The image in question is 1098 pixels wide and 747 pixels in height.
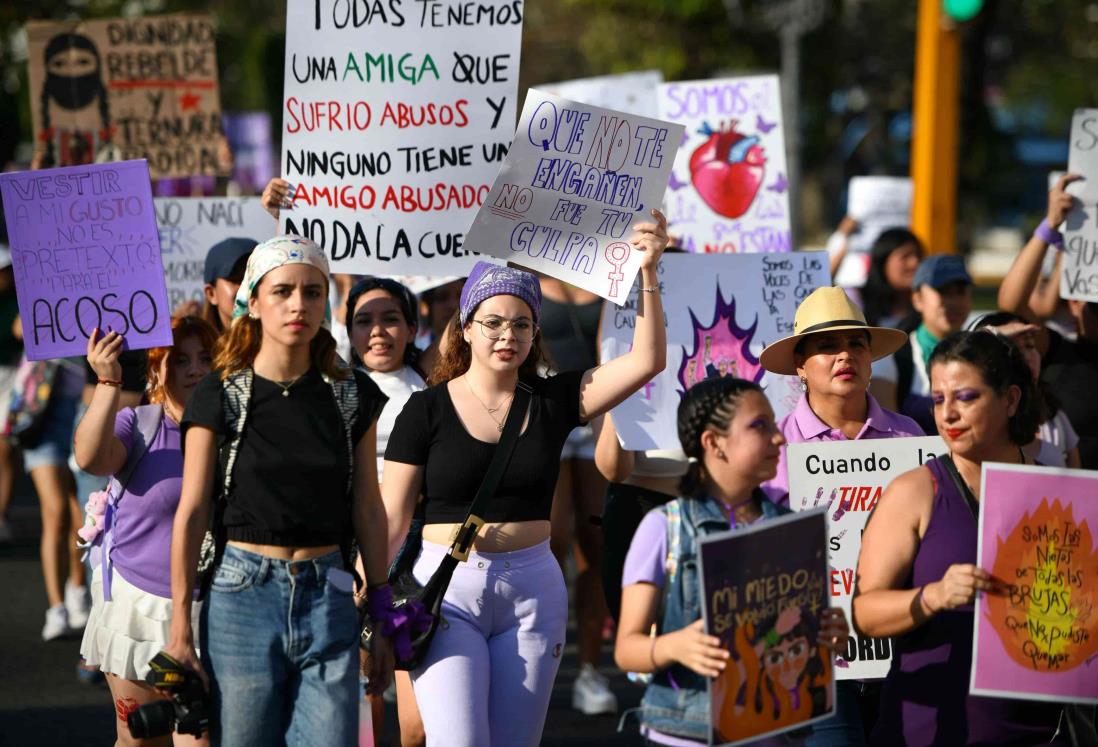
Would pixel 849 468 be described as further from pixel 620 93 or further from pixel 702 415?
pixel 620 93

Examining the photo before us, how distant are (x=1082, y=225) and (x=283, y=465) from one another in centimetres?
433

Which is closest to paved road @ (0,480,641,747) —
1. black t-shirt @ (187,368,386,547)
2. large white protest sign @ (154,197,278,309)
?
large white protest sign @ (154,197,278,309)

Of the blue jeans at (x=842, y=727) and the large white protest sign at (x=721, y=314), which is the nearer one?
the blue jeans at (x=842, y=727)

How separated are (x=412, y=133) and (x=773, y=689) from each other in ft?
11.2

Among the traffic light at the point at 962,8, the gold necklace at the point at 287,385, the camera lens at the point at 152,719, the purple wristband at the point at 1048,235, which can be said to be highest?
the traffic light at the point at 962,8

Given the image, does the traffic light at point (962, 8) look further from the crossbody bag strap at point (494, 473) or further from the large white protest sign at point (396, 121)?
the crossbody bag strap at point (494, 473)

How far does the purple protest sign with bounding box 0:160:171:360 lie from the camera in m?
5.22

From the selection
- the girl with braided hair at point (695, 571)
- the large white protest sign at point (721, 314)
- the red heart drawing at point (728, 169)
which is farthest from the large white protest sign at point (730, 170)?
the girl with braided hair at point (695, 571)

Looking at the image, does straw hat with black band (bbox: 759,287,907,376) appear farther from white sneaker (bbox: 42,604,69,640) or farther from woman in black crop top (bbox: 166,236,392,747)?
white sneaker (bbox: 42,604,69,640)

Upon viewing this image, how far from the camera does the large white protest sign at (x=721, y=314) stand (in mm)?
6594

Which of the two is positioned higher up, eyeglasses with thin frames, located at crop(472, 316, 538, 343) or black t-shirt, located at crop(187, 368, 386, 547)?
eyeglasses with thin frames, located at crop(472, 316, 538, 343)

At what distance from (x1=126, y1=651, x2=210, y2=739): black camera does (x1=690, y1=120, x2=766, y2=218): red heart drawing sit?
5.36 m

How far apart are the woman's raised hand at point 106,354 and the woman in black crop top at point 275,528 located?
55 cm

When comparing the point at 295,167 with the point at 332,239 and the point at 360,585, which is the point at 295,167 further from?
the point at 360,585
